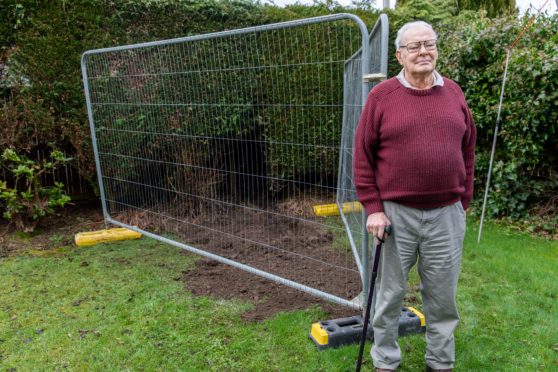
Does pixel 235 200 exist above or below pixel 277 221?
above

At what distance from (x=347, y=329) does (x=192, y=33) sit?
3.99 metres

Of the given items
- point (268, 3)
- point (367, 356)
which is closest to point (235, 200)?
point (367, 356)

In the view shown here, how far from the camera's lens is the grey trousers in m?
2.04

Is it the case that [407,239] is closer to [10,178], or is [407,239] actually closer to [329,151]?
[329,151]

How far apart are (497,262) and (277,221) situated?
2081 mm

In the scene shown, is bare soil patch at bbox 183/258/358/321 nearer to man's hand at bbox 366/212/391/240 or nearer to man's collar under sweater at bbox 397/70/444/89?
man's hand at bbox 366/212/391/240

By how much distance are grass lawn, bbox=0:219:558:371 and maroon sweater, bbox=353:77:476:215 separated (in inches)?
42.0

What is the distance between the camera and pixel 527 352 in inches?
99.2

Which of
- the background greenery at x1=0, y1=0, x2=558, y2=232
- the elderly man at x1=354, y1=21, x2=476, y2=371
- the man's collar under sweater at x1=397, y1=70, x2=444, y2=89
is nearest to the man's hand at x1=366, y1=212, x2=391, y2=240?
the elderly man at x1=354, y1=21, x2=476, y2=371

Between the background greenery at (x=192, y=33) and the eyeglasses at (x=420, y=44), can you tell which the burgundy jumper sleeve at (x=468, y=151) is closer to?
the eyeglasses at (x=420, y=44)

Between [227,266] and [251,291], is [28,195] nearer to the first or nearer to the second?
[227,266]

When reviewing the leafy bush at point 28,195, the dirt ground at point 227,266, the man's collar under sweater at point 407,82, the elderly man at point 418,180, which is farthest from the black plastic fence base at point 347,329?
the leafy bush at point 28,195

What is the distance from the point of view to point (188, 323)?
9.43 ft

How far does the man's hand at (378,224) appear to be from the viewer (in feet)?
6.73
